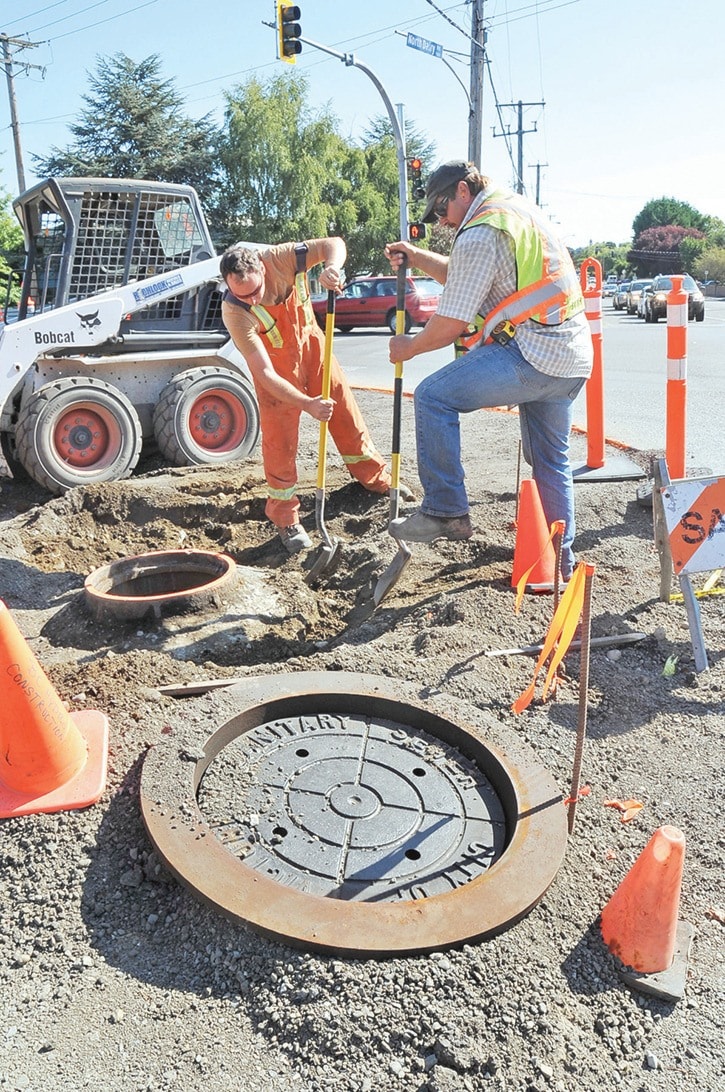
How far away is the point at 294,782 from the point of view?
2.75 meters

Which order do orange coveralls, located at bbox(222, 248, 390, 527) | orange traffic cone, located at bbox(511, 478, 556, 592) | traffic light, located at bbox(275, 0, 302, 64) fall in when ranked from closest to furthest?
1. orange traffic cone, located at bbox(511, 478, 556, 592)
2. orange coveralls, located at bbox(222, 248, 390, 527)
3. traffic light, located at bbox(275, 0, 302, 64)

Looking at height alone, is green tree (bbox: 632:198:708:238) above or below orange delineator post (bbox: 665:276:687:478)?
above

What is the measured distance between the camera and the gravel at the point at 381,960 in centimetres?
193

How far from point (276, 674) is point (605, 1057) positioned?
70.6 inches

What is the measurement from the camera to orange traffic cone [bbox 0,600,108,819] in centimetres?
267

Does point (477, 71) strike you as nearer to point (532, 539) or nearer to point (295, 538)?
point (295, 538)

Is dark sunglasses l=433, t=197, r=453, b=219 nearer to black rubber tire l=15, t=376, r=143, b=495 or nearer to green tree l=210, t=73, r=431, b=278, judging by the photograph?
black rubber tire l=15, t=376, r=143, b=495

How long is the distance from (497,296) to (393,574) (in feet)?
4.76

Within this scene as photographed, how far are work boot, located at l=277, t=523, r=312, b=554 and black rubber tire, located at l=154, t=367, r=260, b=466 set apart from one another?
2166 millimetres

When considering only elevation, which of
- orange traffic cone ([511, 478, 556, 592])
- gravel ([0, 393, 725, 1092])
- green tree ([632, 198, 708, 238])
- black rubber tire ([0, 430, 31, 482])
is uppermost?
green tree ([632, 198, 708, 238])

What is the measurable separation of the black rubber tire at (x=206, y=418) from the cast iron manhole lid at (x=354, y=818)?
15.1ft

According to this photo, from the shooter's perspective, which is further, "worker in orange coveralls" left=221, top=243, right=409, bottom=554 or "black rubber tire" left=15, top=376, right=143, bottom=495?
"black rubber tire" left=15, top=376, right=143, bottom=495

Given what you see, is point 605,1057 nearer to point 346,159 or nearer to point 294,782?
point 294,782

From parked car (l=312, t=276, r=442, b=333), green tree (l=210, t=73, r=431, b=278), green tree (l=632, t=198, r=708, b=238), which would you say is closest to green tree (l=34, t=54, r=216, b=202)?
green tree (l=210, t=73, r=431, b=278)
